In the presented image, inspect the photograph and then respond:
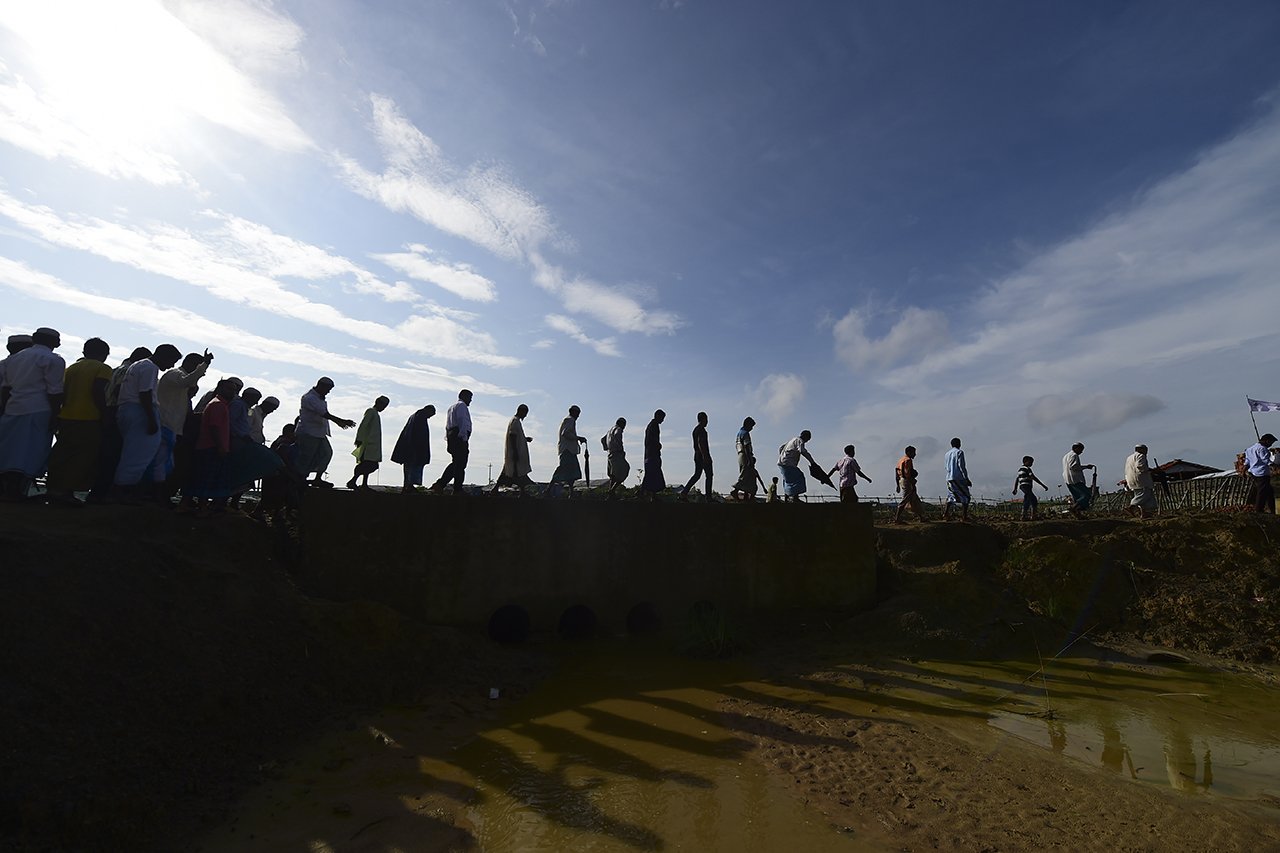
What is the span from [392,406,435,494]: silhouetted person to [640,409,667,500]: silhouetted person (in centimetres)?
356

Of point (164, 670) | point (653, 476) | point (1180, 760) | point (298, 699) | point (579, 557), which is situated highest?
point (653, 476)

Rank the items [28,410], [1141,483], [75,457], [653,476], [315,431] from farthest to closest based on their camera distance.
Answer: [1141,483], [653,476], [315,431], [75,457], [28,410]

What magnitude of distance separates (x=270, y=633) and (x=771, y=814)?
4999mm

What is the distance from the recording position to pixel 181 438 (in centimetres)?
807

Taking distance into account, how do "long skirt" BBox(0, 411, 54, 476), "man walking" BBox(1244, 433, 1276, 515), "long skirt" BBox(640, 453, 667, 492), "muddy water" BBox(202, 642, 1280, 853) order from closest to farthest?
"muddy water" BBox(202, 642, 1280, 853), "long skirt" BBox(0, 411, 54, 476), "long skirt" BBox(640, 453, 667, 492), "man walking" BBox(1244, 433, 1276, 515)

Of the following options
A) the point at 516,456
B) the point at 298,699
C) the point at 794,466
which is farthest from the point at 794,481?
the point at 298,699

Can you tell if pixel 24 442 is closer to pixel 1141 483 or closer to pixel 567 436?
pixel 567 436

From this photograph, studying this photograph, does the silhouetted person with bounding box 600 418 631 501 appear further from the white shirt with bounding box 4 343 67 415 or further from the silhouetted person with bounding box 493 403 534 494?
the white shirt with bounding box 4 343 67 415

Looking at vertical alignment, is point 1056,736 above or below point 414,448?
below

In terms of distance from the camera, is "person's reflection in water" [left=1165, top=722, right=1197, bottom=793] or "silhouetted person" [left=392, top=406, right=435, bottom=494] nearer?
"person's reflection in water" [left=1165, top=722, right=1197, bottom=793]

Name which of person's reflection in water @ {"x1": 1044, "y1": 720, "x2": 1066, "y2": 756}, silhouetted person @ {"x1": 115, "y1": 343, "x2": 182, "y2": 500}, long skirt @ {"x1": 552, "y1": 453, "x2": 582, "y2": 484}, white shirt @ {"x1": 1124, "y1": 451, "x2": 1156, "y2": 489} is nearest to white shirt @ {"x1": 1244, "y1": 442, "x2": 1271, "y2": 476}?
white shirt @ {"x1": 1124, "y1": 451, "x2": 1156, "y2": 489}

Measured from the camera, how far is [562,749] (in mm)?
5762

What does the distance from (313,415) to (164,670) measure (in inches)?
175

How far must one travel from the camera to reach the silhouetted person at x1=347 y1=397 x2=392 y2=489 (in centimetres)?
966
